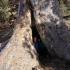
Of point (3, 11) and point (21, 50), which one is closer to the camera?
point (21, 50)

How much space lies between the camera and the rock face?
6020 mm

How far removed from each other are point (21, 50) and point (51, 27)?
1094 millimetres

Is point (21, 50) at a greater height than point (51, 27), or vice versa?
point (51, 27)

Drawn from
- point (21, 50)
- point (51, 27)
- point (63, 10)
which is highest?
point (51, 27)

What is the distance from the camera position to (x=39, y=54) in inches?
248

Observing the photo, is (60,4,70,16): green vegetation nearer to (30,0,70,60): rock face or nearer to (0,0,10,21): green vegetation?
(0,0,10,21): green vegetation

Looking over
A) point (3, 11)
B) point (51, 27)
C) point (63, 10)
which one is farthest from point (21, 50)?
point (3, 11)

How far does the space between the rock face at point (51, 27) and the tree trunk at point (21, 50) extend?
301 mm

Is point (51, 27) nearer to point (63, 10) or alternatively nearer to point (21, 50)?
point (21, 50)

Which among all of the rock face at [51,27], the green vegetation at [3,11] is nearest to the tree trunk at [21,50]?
the rock face at [51,27]

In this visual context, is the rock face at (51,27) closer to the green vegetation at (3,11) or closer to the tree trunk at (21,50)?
the tree trunk at (21,50)

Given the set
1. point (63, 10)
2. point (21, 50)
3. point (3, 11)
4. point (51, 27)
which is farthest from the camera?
point (3, 11)

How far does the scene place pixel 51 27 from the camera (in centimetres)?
609

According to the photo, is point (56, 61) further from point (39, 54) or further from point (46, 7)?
point (46, 7)
